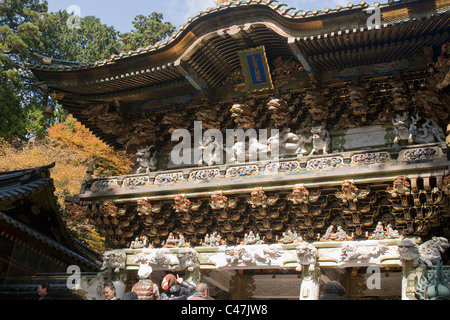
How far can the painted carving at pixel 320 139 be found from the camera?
9805mm

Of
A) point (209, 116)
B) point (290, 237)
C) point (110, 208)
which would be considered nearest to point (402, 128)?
point (290, 237)

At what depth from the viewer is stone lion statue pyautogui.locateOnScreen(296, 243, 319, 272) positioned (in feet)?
28.2

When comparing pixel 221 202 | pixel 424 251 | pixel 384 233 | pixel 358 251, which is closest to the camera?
pixel 424 251

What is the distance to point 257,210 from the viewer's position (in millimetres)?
9578

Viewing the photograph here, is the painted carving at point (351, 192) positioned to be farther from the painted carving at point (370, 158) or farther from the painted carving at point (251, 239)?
the painted carving at point (251, 239)

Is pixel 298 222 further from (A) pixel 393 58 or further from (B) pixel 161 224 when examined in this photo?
(A) pixel 393 58

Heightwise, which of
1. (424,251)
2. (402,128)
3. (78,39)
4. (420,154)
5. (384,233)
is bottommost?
(424,251)

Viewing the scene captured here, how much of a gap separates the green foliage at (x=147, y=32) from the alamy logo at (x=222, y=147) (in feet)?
66.8

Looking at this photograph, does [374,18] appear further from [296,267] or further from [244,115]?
[296,267]

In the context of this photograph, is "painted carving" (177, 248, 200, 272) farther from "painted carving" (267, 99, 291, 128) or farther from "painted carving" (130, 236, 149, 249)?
"painted carving" (267, 99, 291, 128)

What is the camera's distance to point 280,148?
1040 cm

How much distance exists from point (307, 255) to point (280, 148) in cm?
268

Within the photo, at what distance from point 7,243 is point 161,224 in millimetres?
3617
